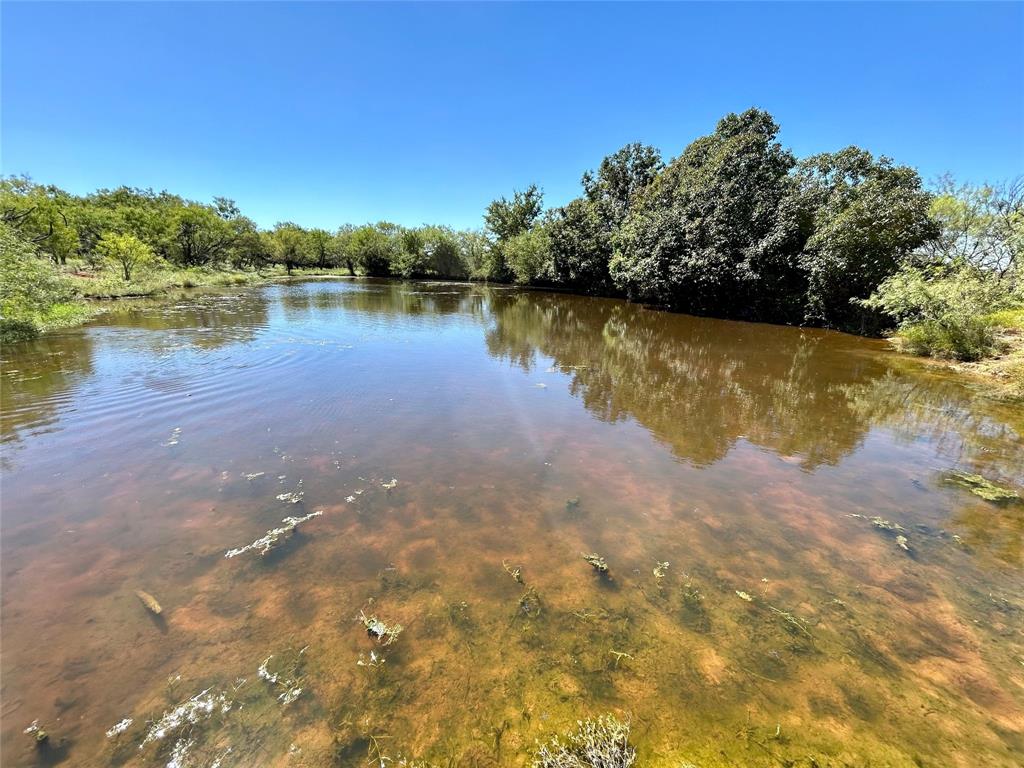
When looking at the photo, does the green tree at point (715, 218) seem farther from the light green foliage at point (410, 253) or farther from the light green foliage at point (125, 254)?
the light green foliage at point (410, 253)

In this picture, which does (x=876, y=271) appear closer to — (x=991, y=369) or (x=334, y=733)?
(x=991, y=369)

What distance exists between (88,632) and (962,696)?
611 centimetres

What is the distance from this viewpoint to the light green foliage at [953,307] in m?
11.7

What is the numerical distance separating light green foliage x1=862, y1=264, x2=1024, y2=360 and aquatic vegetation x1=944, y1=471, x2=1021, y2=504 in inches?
374

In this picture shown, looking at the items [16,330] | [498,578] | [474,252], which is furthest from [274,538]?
[474,252]

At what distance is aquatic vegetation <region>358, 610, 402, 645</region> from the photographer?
9.86 ft

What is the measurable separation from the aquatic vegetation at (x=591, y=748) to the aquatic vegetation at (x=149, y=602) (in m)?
3.06

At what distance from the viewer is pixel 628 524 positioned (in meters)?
4.42

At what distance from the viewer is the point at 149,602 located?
3230 millimetres

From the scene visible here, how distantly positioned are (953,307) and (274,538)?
17.8 m

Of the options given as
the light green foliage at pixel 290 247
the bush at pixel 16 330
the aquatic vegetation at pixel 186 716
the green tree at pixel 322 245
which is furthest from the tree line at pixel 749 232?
the green tree at pixel 322 245

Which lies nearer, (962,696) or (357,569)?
(962,696)

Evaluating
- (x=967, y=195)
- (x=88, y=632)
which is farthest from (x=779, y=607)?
(x=967, y=195)

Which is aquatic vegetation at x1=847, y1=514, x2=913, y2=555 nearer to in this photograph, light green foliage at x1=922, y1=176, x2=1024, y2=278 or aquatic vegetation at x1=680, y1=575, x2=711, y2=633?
aquatic vegetation at x1=680, y1=575, x2=711, y2=633
